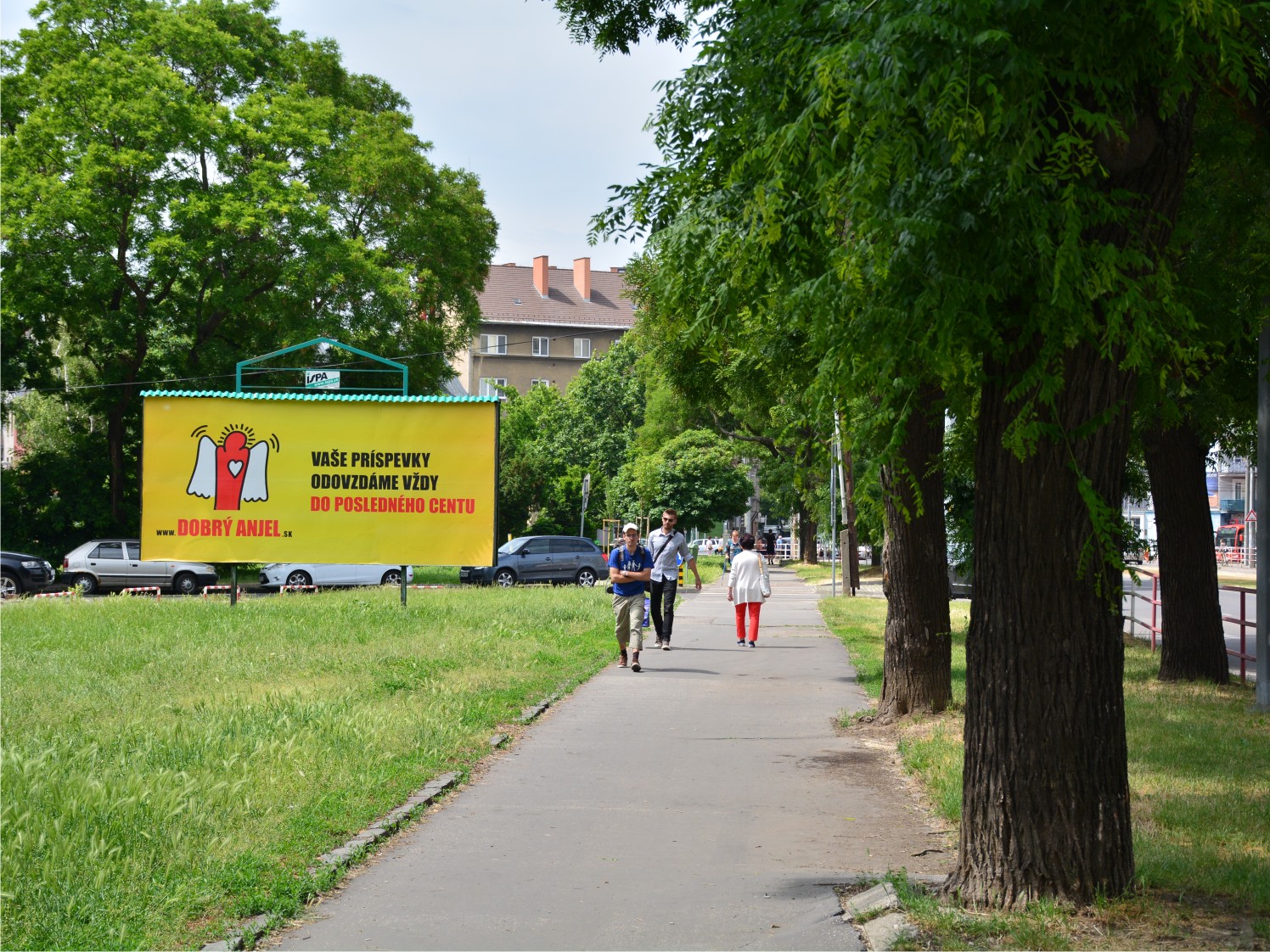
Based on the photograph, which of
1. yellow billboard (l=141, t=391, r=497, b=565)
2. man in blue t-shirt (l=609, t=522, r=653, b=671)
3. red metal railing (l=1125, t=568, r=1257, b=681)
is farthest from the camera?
yellow billboard (l=141, t=391, r=497, b=565)

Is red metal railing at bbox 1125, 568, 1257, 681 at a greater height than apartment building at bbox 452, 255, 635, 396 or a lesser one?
lesser

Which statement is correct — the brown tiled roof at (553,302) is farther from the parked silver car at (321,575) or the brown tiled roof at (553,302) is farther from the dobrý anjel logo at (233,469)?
the dobrý anjel logo at (233,469)

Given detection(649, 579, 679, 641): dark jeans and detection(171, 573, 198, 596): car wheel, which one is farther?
detection(171, 573, 198, 596): car wheel

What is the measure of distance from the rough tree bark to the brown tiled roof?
332 feet

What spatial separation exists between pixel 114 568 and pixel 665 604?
20680 millimetres

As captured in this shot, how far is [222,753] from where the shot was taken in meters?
8.66

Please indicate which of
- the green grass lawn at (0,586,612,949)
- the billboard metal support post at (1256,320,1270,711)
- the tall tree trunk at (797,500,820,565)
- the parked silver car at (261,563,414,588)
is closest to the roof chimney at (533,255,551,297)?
the tall tree trunk at (797,500,820,565)

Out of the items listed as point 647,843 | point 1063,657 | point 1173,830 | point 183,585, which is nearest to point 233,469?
point 183,585

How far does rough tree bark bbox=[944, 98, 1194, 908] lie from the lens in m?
5.45

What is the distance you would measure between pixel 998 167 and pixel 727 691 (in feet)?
31.3

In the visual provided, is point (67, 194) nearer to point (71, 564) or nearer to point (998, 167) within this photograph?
point (71, 564)

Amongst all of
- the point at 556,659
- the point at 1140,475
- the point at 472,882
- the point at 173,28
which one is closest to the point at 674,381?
the point at 556,659

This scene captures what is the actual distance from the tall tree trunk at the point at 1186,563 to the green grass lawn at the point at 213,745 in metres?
6.82

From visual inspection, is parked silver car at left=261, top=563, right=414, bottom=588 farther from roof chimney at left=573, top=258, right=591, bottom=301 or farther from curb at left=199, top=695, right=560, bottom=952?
roof chimney at left=573, top=258, right=591, bottom=301
